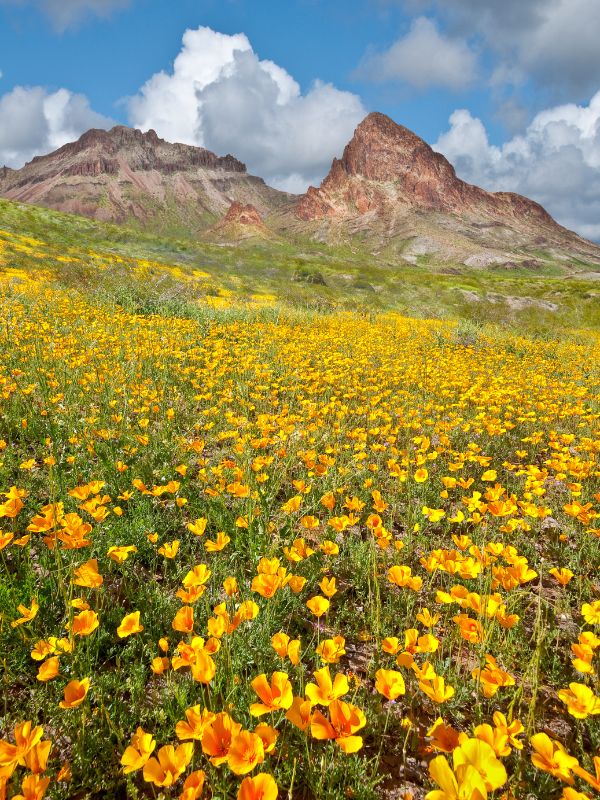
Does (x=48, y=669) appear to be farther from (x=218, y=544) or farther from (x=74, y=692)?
(x=218, y=544)

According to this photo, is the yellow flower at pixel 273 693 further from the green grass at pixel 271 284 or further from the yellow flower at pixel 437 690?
the green grass at pixel 271 284

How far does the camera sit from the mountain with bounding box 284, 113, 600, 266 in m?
154

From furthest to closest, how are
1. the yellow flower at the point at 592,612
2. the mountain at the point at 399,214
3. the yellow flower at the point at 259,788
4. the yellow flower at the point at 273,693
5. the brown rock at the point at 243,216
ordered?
the brown rock at the point at 243,216
the mountain at the point at 399,214
the yellow flower at the point at 592,612
the yellow flower at the point at 273,693
the yellow flower at the point at 259,788

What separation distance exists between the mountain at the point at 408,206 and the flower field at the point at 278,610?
151 m

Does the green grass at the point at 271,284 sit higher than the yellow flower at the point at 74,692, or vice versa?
the green grass at the point at 271,284

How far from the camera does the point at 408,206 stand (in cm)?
17338

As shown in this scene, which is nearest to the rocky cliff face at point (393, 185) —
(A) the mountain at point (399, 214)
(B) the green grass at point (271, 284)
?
(A) the mountain at point (399, 214)

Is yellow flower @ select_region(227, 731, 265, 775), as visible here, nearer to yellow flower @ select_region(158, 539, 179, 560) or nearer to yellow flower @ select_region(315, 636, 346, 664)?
yellow flower @ select_region(315, 636, 346, 664)

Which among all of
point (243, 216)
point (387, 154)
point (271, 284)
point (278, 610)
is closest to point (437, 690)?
Result: point (278, 610)

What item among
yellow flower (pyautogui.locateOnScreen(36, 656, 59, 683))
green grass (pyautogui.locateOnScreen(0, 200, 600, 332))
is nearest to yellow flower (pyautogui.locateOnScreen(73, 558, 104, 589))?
yellow flower (pyautogui.locateOnScreen(36, 656, 59, 683))

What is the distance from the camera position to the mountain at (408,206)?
505 feet

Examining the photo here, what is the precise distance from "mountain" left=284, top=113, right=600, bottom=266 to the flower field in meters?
151

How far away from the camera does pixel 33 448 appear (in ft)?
13.4

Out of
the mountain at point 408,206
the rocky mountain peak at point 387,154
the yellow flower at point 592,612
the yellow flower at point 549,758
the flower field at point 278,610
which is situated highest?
the rocky mountain peak at point 387,154
